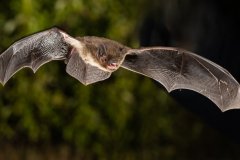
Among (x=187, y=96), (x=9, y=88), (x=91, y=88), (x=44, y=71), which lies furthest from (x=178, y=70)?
(x=9, y=88)

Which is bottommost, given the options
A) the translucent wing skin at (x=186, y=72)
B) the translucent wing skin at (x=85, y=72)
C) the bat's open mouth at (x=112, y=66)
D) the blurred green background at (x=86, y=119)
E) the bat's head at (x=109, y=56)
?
the blurred green background at (x=86, y=119)

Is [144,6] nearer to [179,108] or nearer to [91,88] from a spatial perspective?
[91,88]

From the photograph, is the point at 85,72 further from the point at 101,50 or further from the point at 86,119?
the point at 86,119

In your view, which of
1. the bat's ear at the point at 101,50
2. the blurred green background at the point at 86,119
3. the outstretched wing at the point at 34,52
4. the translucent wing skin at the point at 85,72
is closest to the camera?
the bat's ear at the point at 101,50

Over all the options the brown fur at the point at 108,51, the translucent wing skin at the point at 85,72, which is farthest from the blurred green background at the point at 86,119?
the brown fur at the point at 108,51

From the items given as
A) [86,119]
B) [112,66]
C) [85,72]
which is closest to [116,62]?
[112,66]

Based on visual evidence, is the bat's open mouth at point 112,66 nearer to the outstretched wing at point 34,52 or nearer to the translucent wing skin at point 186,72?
the translucent wing skin at point 186,72
